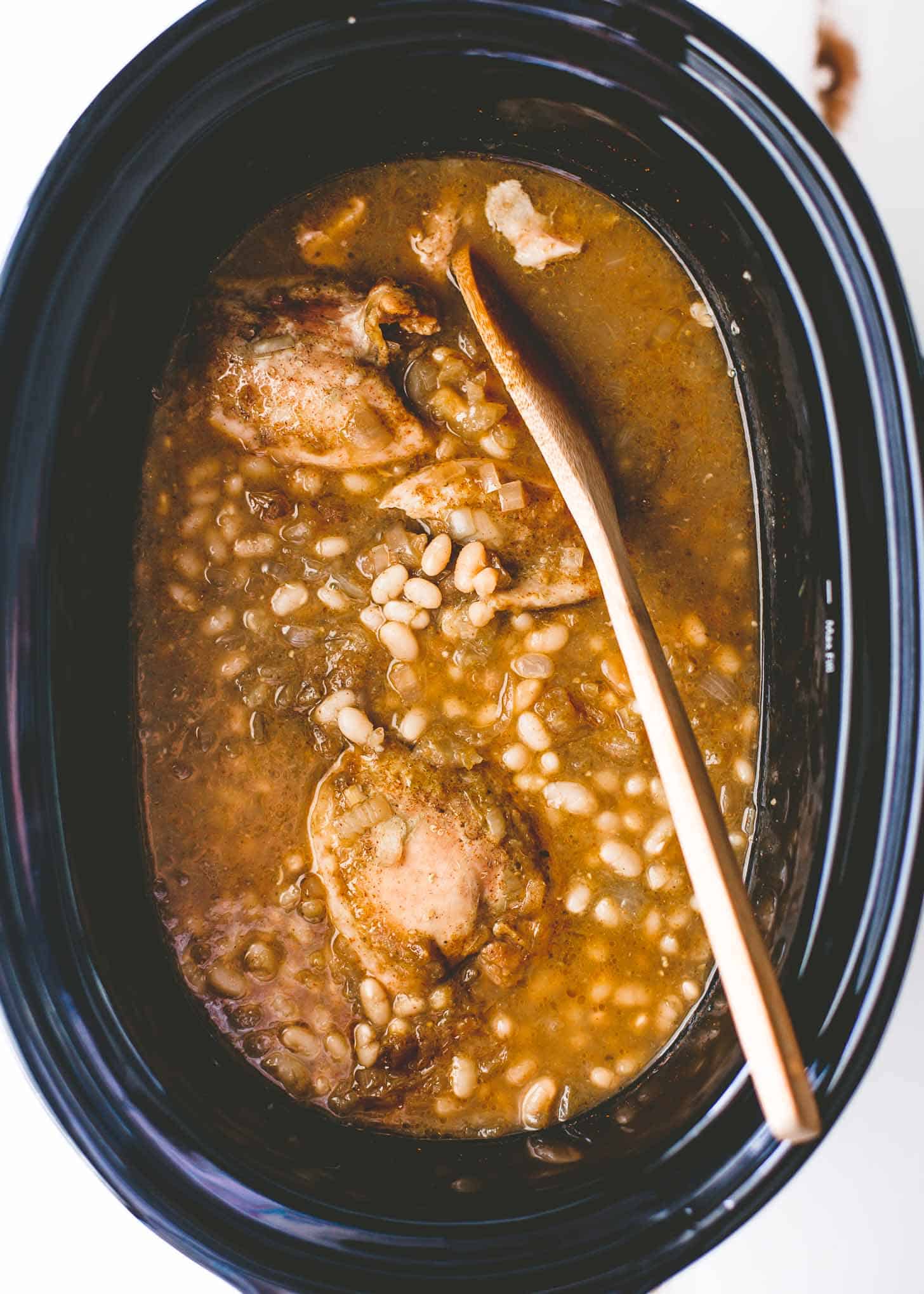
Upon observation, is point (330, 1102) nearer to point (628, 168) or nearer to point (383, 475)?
point (383, 475)

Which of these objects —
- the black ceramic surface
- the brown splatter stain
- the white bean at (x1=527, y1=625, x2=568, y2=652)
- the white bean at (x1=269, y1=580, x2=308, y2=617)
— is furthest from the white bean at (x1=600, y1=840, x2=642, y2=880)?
the brown splatter stain

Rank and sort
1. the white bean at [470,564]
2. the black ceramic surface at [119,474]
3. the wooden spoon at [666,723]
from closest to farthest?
the wooden spoon at [666,723], the black ceramic surface at [119,474], the white bean at [470,564]

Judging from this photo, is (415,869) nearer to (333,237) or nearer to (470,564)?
(470,564)

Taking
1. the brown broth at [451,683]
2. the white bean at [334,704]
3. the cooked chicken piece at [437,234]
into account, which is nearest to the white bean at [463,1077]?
the brown broth at [451,683]

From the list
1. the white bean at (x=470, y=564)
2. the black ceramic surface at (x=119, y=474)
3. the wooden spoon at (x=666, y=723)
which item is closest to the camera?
the wooden spoon at (x=666, y=723)

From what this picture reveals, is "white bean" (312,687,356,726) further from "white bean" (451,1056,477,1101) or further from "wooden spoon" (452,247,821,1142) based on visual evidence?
"white bean" (451,1056,477,1101)

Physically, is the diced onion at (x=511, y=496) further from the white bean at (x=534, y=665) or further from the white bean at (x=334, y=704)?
the white bean at (x=334, y=704)
